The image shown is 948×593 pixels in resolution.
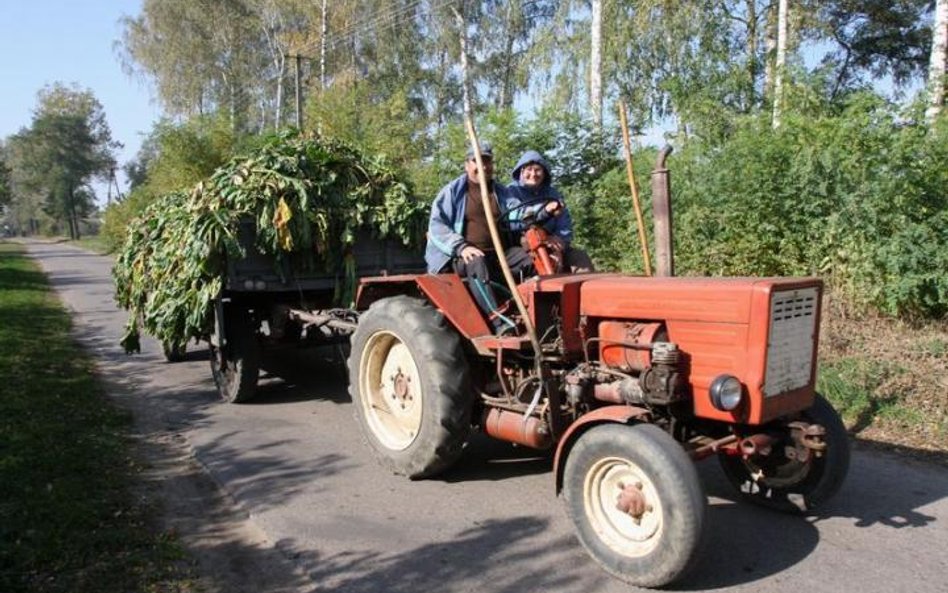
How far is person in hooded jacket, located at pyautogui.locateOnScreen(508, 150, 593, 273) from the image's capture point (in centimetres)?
479

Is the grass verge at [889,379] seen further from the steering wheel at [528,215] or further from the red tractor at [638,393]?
the steering wheel at [528,215]

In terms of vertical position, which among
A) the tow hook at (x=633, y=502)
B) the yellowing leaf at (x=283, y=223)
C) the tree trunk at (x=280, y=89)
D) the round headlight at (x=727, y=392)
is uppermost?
the tree trunk at (x=280, y=89)

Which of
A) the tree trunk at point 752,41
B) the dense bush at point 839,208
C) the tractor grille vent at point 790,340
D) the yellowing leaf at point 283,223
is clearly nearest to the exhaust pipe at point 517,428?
the tractor grille vent at point 790,340

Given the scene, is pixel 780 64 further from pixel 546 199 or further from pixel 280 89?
pixel 280 89

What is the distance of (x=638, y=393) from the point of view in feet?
11.6

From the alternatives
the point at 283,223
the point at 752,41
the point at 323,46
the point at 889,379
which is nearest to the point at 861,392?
the point at 889,379

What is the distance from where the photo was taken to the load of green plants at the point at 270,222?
6.09m

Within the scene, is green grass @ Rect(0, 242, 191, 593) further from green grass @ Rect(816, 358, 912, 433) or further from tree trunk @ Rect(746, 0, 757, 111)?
tree trunk @ Rect(746, 0, 757, 111)

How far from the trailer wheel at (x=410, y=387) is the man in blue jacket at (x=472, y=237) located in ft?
1.09

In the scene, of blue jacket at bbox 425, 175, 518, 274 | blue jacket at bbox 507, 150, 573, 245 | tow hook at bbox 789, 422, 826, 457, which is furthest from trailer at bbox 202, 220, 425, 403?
tow hook at bbox 789, 422, 826, 457

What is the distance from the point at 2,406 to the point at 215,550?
3444mm

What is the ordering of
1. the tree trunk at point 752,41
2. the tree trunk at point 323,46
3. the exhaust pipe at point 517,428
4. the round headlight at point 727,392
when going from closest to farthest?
the round headlight at point 727,392
the exhaust pipe at point 517,428
the tree trunk at point 752,41
the tree trunk at point 323,46

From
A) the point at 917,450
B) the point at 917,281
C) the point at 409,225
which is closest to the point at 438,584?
the point at 917,450

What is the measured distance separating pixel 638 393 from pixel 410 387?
66.3 inches
